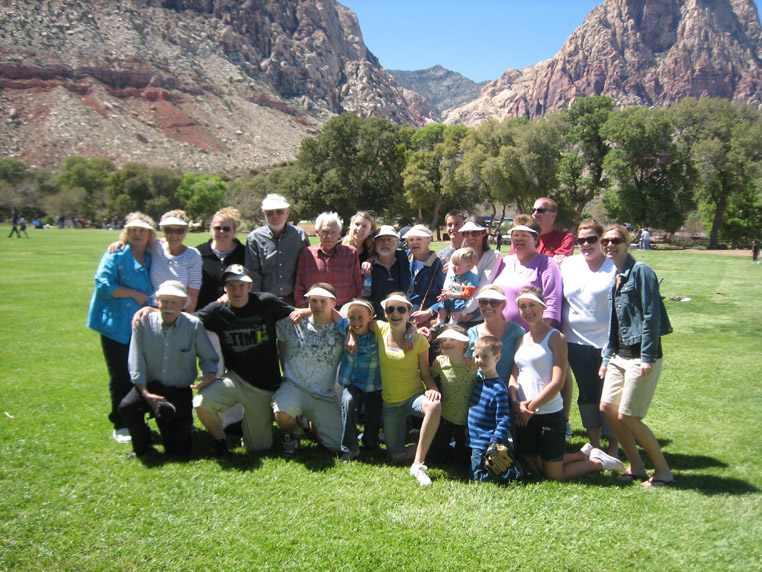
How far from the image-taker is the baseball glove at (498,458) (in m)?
4.10

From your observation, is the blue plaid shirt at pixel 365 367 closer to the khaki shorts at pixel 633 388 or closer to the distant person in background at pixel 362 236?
the distant person in background at pixel 362 236

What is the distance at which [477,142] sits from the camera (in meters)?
49.3

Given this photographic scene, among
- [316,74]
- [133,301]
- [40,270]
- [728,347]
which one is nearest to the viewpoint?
[133,301]

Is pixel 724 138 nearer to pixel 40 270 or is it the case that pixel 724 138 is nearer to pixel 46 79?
pixel 40 270

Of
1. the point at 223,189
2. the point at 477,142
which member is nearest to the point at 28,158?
the point at 223,189

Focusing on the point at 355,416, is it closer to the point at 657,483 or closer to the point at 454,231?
the point at 454,231

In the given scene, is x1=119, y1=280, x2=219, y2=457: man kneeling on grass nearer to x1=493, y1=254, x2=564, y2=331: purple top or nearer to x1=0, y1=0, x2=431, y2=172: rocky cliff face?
x1=493, y1=254, x2=564, y2=331: purple top

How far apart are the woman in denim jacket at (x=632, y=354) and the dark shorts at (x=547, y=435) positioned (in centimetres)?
52

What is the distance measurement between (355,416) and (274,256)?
201cm

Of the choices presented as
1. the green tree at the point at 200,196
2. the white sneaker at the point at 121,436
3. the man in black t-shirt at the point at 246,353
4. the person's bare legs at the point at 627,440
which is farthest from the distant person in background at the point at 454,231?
the green tree at the point at 200,196

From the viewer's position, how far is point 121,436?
5.12m

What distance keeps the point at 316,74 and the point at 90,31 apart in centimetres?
8263

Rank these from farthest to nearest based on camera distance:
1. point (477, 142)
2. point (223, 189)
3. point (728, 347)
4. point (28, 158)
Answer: point (28, 158)
point (223, 189)
point (477, 142)
point (728, 347)

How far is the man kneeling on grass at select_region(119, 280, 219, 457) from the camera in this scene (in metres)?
4.63
